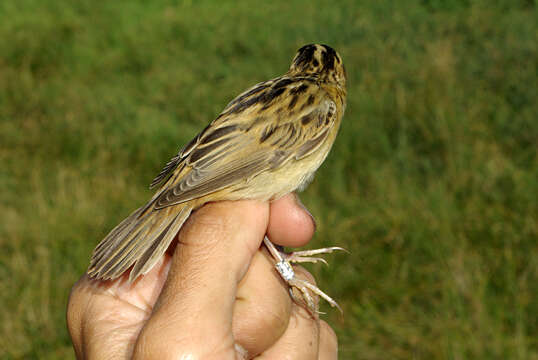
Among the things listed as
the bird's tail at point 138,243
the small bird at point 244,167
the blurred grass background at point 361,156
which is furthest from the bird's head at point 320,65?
the blurred grass background at point 361,156

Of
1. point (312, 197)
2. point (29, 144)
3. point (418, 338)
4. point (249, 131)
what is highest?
point (249, 131)

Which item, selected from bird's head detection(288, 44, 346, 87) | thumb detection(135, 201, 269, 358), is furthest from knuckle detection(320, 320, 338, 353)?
bird's head detection(288, 44, 346, 87)

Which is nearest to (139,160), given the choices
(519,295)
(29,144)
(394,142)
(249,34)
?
(29,144)

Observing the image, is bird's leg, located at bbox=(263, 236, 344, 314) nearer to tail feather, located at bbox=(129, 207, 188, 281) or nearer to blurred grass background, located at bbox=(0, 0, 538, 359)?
tail feather, located at bbox=(129, 207, 188, 281)

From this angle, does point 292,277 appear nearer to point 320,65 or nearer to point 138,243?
point 138,243

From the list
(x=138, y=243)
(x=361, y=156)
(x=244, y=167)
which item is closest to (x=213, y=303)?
(x=138, y=243)

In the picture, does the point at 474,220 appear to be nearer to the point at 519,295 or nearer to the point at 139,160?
the point at 519,295

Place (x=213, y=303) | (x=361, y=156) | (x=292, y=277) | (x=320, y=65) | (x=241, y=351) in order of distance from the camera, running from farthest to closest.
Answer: (x=361, y=156) → (x=320, y=65) → (x=292, y=277) → (x=241, y=351) → (x=213, y=303)
